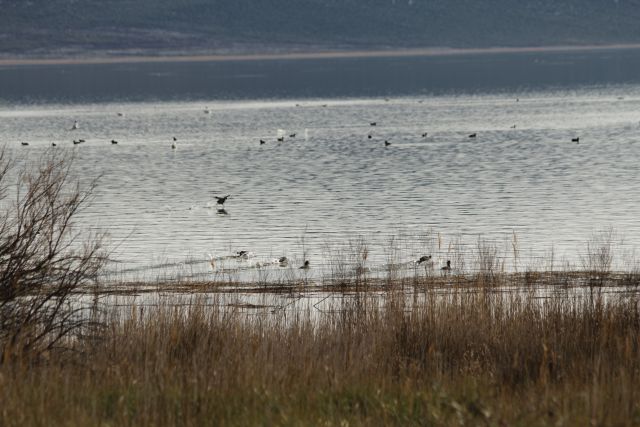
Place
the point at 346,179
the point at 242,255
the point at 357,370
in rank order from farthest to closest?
the point at 346,179 < the point at 242,255 < the point at 357,370

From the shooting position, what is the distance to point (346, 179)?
56.5 metres

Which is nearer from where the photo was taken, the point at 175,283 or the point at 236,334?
the point at 236,334

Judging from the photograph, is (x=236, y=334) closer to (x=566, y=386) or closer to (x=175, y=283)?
(x=566, y=386)

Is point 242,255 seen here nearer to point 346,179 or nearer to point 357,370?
point 357,370

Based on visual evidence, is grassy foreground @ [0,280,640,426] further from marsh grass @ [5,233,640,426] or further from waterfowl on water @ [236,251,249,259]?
waterfowl on water @ [236,251,249,259]

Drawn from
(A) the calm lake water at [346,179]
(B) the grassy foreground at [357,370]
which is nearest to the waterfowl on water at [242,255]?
(A) the calm lake water at [346,179]

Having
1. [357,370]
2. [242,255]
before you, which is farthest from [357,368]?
[242,255]

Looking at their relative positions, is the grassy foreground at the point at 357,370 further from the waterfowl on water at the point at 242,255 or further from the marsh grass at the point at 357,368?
the waterfowl on water at the point at 242,255

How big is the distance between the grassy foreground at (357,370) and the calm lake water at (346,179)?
7.05m

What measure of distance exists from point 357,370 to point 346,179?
43214 millimetres

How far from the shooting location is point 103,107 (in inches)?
→ 5438

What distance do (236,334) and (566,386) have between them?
563 centimetres

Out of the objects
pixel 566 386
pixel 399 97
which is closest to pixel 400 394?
pixel 566 386

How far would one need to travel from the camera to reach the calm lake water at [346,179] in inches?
1305
